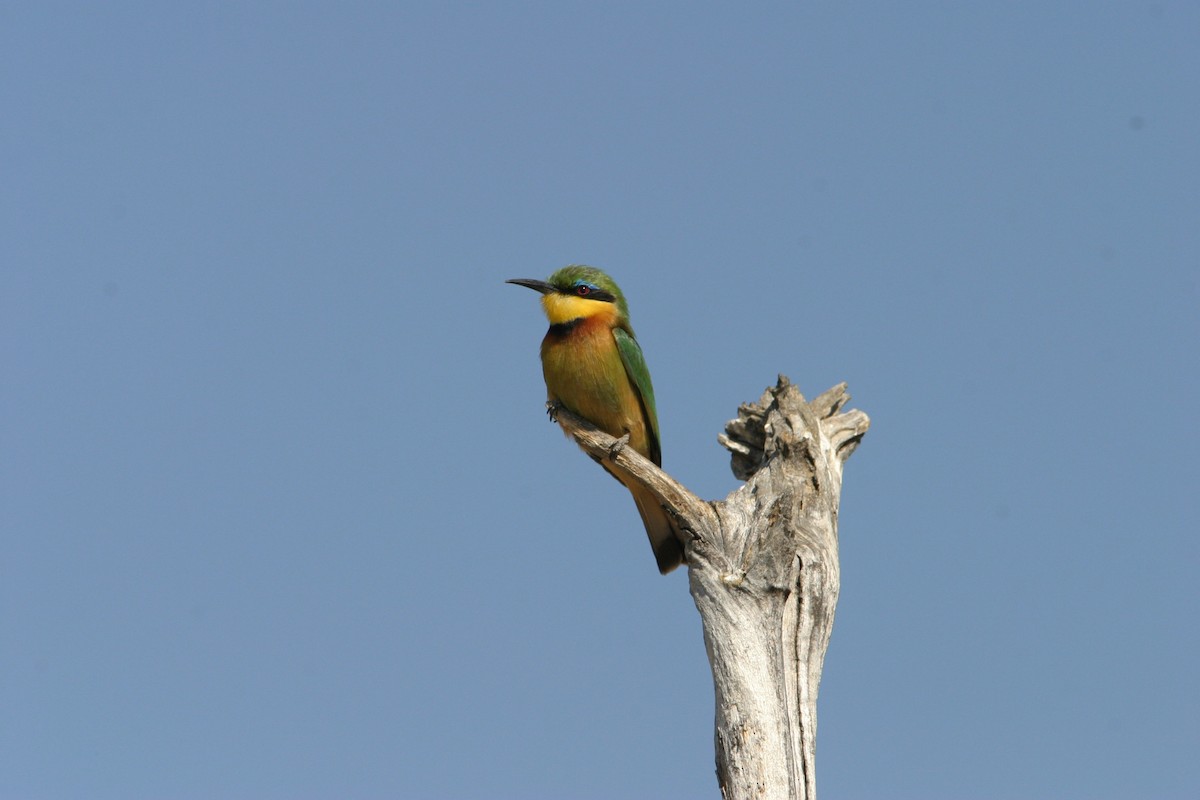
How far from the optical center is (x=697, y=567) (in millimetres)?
5793

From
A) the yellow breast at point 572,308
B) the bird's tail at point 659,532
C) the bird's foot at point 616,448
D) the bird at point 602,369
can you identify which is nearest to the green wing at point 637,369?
the bird at point 602,369

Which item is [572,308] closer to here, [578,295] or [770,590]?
[578,295]

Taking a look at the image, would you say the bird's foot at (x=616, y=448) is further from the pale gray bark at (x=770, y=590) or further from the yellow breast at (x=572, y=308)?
the yellow breast at (x=572, y=308)

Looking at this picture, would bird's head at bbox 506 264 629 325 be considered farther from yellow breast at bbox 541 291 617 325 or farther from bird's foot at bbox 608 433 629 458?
bird's foot at bbox 608 433 629 458

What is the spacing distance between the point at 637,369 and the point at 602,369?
234 millimetres

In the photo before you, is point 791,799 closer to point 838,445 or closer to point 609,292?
point 838,445

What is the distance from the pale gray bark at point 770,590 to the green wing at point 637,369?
2.16ft

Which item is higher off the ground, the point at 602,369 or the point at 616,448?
the point at 602,369

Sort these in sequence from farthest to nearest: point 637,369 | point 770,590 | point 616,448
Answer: point 637,369, point 616,448, point 770,590

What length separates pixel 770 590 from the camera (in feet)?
18.3

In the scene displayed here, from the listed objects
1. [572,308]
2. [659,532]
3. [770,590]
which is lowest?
[770,590]

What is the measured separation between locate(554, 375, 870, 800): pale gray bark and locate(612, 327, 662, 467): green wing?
0.66 m

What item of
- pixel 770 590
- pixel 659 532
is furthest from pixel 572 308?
pixel 770 590

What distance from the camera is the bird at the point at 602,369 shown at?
6.62 meters
